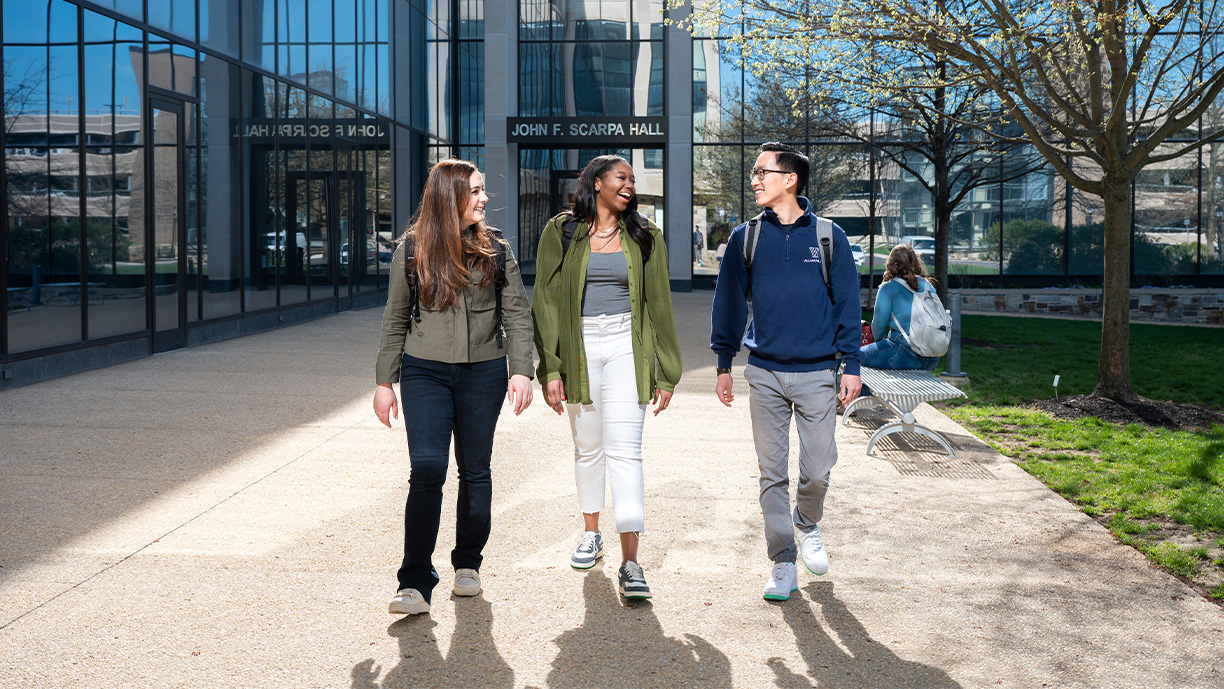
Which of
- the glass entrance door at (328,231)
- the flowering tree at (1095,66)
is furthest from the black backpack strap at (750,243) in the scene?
the glass entrance door at (328,231)

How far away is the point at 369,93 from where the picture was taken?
22000mm

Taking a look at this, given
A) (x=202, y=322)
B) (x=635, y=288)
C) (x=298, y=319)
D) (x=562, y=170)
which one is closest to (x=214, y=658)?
(x=635, y=288)

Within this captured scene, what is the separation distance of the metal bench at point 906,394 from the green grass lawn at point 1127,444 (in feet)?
2.22

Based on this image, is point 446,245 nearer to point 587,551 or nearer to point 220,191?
point 587,551

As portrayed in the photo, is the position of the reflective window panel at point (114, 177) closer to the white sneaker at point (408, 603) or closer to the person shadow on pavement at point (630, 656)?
the white sneaker at point (408, 603)

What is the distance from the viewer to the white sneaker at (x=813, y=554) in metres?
4.79

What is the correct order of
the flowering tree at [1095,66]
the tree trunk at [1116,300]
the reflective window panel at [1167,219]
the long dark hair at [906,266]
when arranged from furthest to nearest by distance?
the reflective window panel at [1167,219], the tree trunk at [1116,300], the flowering tree at [1095,66], the long dark hair at [906,266]

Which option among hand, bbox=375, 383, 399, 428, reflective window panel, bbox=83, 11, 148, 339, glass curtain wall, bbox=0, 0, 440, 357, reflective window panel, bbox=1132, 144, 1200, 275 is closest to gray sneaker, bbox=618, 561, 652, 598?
hand, bbox=375, 383, 399, 428

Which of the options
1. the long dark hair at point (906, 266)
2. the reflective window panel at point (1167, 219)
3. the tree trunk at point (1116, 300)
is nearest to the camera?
the long dark hair at point (906, 266)

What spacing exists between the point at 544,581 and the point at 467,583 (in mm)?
405

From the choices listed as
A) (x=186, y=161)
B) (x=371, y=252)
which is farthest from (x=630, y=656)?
(x=371, y=252)

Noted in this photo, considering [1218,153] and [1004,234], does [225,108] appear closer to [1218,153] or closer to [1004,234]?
[1004,234]

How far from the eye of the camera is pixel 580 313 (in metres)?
4.59

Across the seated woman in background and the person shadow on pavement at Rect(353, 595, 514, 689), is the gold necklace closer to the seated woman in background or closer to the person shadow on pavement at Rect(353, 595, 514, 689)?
the person shadow on pavement at Rect(353, 595, 514, 689)
